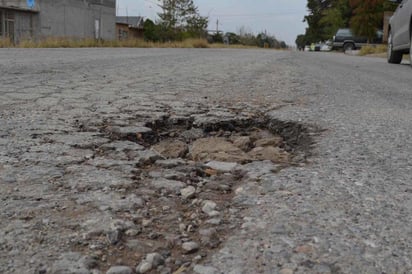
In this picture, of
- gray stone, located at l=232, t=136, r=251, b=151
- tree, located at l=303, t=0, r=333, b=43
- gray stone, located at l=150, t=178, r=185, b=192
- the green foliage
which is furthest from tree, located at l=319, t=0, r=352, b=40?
gray stone, located at l=150, t=178, r=185, b=192

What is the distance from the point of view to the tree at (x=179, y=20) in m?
40.4

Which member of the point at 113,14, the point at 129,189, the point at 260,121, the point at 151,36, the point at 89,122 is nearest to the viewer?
the point at 129,189

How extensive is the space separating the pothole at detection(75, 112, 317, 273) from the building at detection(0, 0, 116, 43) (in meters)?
25.9

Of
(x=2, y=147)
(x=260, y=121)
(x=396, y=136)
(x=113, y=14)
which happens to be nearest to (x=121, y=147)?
(x=2, y=147)

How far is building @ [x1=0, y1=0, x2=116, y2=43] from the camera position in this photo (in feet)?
97.0

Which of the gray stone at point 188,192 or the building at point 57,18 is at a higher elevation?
the building at point 57,18

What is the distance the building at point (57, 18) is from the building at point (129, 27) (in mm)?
5497

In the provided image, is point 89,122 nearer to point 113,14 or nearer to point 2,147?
point 2,147

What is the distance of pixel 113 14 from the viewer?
40281 mm

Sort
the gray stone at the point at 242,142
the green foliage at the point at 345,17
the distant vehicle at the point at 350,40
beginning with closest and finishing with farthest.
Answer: the gray stone at the point at 242,142 → the green foliage at the point at 345,17 → the distant vehicle at the point at 350,40

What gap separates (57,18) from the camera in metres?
33.3

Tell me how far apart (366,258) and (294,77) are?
4.40 meters

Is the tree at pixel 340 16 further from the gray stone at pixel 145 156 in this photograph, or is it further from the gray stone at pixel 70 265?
the gray stone at pixel 70 265

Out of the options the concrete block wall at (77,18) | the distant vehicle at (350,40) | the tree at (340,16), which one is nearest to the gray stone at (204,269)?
the distant vehicle at (350,40)
